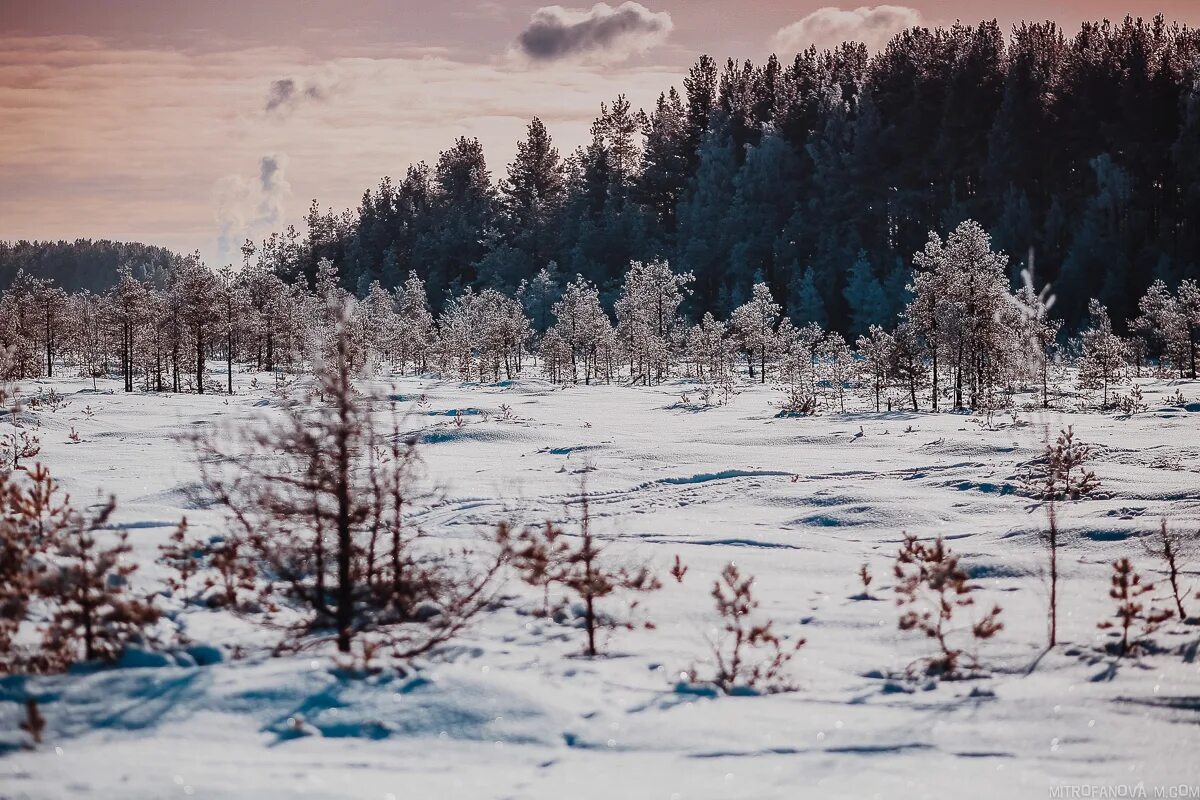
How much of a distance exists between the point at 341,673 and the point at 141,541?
12.4 feet

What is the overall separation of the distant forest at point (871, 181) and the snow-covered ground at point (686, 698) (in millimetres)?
53290

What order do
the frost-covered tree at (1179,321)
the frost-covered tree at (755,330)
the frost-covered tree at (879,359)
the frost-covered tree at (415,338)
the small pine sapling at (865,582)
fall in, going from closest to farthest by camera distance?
the small pine sapling at (865,582) → the frost-covered tree at (879,359) → the frost-covered tree at (1179,321) → the frost-covered tree at (755,330) → the frost-covered tree at (415,338)

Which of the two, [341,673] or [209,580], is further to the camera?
[209,580]

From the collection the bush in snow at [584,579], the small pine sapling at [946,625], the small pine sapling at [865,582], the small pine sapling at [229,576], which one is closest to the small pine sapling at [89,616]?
the small pine sapling at [229,576]

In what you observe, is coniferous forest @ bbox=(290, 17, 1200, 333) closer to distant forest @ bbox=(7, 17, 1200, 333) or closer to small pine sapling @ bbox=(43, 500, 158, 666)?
distant forest @ bbox=(7, 17, 1200, 333)

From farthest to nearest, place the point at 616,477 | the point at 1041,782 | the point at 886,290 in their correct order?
the point at 886,290
the point at 616,477
the point at 1041,782

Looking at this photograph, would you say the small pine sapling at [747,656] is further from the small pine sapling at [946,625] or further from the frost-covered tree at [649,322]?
the frost-covered tree at [649,322]

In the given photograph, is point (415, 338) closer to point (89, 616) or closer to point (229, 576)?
point (229, 576)

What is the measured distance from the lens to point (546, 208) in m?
95.6

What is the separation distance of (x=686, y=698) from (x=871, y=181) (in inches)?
2882

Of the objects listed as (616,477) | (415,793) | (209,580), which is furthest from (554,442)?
(415,793)

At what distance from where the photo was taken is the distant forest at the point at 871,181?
190 ft

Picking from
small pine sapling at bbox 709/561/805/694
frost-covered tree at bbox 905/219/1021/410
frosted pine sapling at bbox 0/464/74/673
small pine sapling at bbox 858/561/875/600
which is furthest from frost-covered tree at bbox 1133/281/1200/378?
frosted pine sapling at bbox 0/464/74/673

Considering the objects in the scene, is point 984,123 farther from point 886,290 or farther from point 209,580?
point 209,580
